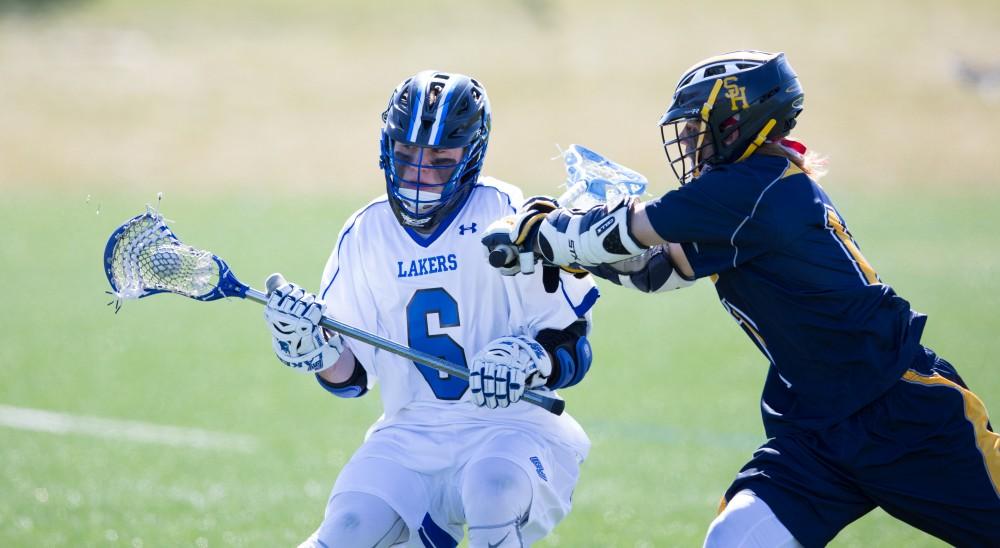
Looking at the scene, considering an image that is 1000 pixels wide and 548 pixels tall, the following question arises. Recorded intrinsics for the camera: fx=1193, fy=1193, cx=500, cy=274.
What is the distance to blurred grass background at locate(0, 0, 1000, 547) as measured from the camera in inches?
323

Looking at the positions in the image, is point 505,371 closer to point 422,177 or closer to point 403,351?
point 403,351

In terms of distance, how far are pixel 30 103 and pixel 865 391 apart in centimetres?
3028

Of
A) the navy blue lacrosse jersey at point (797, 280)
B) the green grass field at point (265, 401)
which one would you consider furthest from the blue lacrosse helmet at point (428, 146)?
the green grass field at point (265, 401)

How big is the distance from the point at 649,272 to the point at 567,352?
1.44ft

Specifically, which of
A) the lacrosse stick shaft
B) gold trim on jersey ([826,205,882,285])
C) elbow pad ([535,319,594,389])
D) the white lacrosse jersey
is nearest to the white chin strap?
the white lacrosse jersey

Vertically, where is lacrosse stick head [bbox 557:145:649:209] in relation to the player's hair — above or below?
below

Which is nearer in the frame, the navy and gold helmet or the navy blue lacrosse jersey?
the navy blue lacrosse jersey

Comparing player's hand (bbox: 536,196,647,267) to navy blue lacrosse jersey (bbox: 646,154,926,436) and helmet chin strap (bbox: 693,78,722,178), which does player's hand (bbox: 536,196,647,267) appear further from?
helmet chin strap (bbox: 693,78,722,178)

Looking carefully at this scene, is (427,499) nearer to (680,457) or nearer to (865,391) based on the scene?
(865,391)

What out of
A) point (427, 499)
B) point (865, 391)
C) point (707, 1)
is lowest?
point (427, 499)

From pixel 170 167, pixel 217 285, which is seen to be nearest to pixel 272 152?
pixel 170 167

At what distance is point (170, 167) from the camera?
2834cm

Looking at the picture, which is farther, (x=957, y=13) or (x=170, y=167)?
(x=957, y=13)

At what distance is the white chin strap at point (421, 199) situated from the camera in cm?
461
